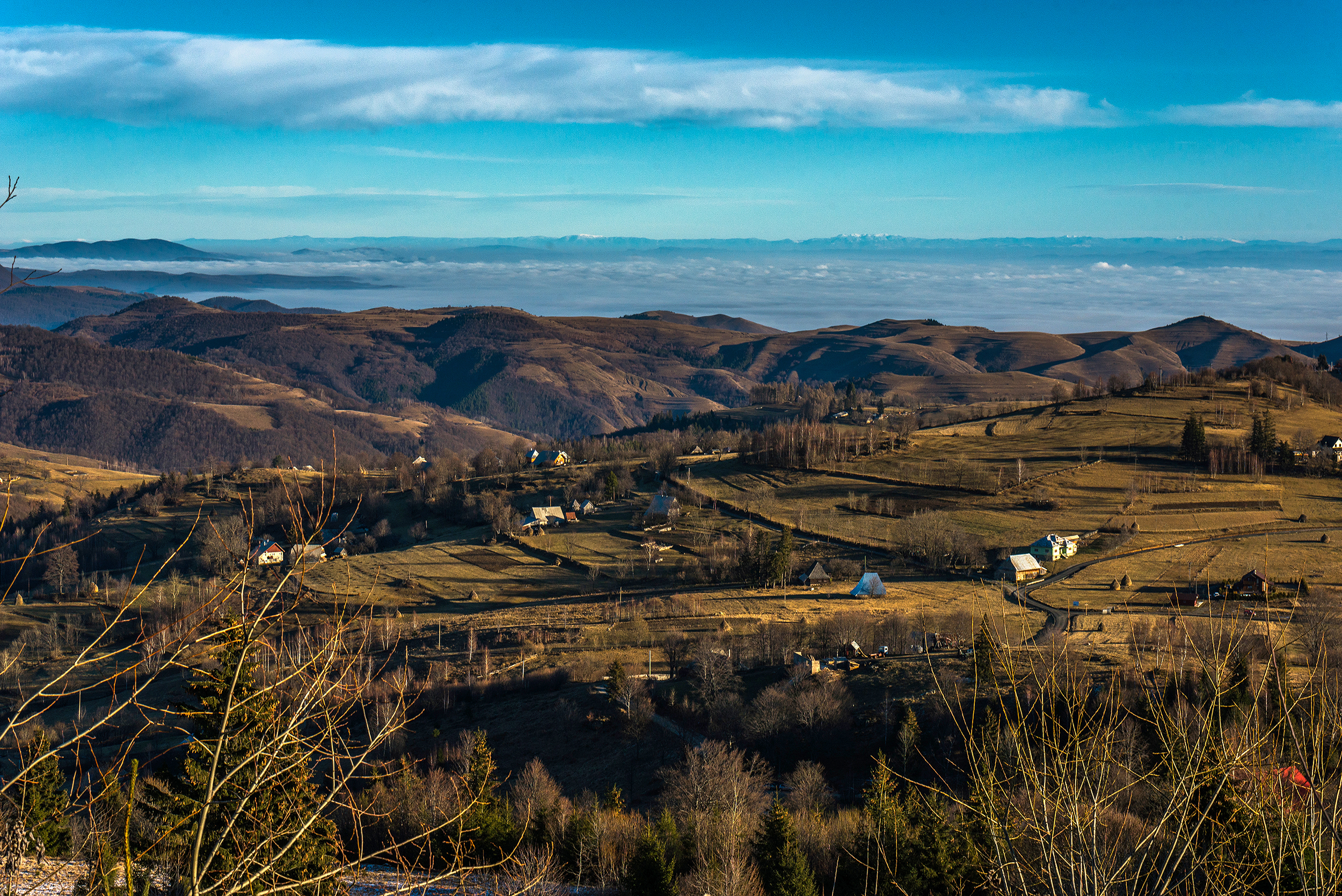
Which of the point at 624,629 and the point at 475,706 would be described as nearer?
the point at 475,706

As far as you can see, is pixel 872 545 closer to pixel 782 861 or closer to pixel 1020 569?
pixel 1020 569

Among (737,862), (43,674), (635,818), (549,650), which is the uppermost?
(737,862)

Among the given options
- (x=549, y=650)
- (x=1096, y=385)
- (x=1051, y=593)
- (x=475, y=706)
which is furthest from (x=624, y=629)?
(x=1096, y=385)

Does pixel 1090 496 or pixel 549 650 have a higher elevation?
pixel 1090 496

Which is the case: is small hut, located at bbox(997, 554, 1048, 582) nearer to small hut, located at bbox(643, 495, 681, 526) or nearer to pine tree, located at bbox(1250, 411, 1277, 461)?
small hut, located at bbox(643, 495, 681, 526)

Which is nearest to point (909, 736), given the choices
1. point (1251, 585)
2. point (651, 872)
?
point (651, 872)

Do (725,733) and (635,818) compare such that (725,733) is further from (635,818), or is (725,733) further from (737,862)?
(737,862)

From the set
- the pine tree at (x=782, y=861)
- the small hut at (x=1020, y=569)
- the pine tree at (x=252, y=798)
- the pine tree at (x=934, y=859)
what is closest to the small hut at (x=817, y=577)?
the small hut at (x=1020, y=569)
